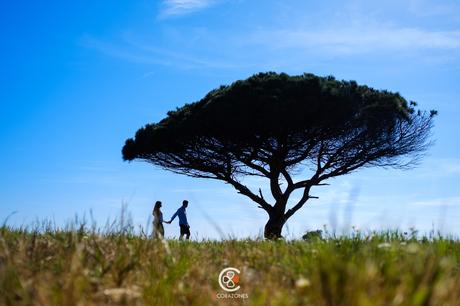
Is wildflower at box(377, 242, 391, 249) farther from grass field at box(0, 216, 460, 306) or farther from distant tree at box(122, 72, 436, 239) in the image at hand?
distant tree at box(122, 72, 436, 239)

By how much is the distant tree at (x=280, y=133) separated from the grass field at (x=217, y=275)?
22715 mm

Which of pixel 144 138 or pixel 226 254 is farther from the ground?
pixel 144 138

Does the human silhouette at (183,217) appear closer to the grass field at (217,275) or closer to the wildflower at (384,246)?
the grass field at (217,275)

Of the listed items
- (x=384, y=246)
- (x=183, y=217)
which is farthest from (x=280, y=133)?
(x=384, y=246)

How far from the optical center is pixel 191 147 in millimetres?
31891

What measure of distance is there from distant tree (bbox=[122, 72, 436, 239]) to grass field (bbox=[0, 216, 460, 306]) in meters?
22.7

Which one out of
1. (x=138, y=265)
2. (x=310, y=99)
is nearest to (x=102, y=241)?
(x=138, y=265)

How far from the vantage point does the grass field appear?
336cm

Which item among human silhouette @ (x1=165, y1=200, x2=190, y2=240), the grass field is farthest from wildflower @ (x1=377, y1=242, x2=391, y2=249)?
human silhouette @ (x1=165, y1=200, x2=190, y2=240)

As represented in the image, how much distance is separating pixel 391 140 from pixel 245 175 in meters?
8.94

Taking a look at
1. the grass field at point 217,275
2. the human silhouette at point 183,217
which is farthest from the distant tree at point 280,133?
the grass field at point 217,275

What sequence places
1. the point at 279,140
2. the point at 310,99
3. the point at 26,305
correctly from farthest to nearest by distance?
1. the point at 279,140
2. the point at 310,99
3. the point at 26,305

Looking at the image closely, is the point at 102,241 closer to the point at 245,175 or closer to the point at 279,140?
the point at 279,140

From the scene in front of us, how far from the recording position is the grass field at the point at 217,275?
336 cm
